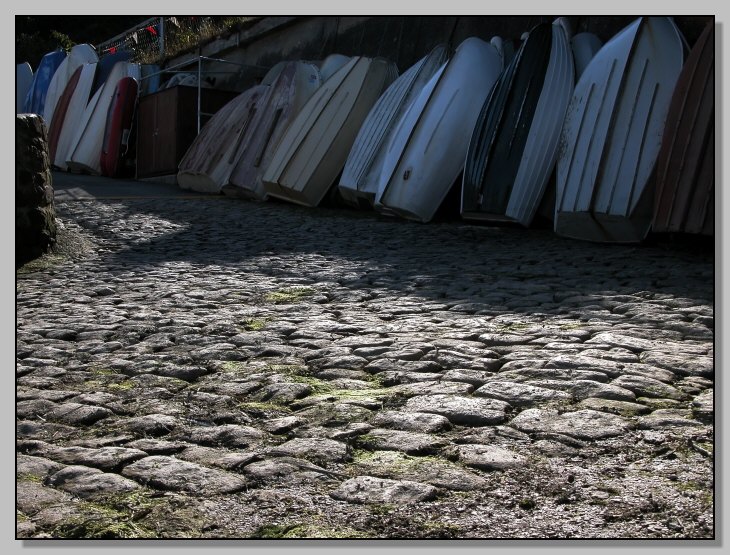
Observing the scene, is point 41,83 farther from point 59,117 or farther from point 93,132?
point 93,132

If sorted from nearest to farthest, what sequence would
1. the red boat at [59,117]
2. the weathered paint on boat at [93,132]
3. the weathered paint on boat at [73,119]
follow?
the weathered paint on boat at [93,132]
the weathered paint on boat at [73,119]
the red boat at [59,117]

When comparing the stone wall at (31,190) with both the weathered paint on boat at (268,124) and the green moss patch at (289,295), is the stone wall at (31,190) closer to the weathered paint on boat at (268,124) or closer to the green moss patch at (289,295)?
the green moss patch at (289,295)

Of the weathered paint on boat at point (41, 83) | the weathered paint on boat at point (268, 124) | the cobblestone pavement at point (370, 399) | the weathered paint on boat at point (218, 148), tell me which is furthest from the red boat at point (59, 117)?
the cobblestone pavement at point (370, 399)

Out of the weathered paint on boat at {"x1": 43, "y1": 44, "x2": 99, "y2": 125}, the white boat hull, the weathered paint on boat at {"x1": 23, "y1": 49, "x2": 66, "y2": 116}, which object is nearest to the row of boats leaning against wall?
the weathered paint on boat at {"x1": 43, "y1": 44, "x2": 99, "y2": 125}

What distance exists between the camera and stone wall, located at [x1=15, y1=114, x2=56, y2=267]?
Answer: 692cm

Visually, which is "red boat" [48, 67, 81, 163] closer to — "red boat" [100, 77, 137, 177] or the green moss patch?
"red boat" [100, 77, 137, 177]

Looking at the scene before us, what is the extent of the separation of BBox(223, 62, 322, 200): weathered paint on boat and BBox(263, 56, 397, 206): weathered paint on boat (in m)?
0.37

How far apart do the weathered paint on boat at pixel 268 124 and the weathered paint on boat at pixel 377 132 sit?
56.2 inches

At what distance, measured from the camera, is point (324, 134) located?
11.1 metres

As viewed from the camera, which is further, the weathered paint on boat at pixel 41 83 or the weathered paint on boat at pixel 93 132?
the weathered paint on boat at pixel 41 83

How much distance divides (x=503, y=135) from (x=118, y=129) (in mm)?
9543

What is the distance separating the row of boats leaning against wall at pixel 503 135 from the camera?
7340mm

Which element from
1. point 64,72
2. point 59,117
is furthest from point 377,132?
point 64,72

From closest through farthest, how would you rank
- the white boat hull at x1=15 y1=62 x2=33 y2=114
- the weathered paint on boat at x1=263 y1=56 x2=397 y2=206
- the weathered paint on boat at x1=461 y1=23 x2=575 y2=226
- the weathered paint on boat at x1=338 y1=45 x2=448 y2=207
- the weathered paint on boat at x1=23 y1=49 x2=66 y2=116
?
the weathered paint on boat at x1=461 y1=23 x2=575 y2=226 < the weathered paint on boat at x1=338 y1=45 x2=448 y2=207 < the weathered paint on boat at x1=263 y1=56 x2=397 y2=206 < the weathered paint on boat at x1=23 y1=49 x2=66 y2=116 < the white boat hull at x1=15 y1=62 x2=33 y2=114
